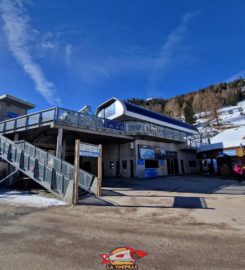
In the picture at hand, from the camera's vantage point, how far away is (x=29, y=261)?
3.24m

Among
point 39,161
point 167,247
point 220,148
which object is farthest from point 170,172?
point 167,247

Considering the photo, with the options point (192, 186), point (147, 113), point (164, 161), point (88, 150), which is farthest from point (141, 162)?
point (88, 150)

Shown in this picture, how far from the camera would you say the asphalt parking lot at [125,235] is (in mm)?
3211

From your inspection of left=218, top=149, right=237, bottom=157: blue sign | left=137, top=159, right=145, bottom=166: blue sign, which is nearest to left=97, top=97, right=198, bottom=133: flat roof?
left=137, top=159, right=145, bottom=166: blue sign

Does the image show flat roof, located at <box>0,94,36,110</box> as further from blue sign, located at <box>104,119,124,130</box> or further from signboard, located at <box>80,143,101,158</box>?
signboard, located at <box>80,143,101,158</box>

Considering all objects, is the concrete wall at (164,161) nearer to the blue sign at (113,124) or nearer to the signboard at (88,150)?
the blue sign at (113,124)

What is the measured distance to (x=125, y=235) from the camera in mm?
4469

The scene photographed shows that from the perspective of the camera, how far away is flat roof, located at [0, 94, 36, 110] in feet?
60.0

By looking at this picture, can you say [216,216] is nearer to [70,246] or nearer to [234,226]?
[234,226]

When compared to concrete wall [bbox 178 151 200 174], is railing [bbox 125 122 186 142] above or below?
above

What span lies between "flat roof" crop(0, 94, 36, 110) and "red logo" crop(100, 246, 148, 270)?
1953 centimetres

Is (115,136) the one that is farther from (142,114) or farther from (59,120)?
(142,114)

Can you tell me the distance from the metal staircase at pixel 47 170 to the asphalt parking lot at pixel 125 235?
1601mm

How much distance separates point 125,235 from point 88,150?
5074 millimetres
